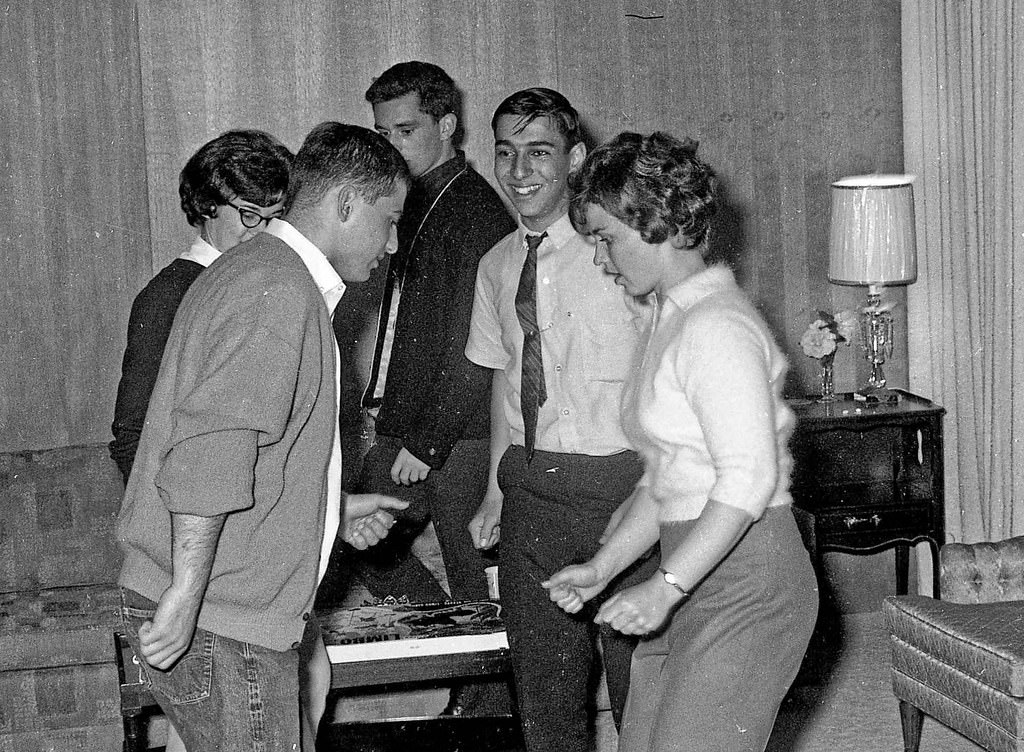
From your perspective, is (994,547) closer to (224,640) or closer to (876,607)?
(876,607)

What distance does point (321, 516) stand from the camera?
2.21 m

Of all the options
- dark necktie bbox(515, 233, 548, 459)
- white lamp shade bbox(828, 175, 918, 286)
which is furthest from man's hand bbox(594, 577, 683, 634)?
white lamp shade bbox(828, 175, 918, 286)

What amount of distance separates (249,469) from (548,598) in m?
1.41

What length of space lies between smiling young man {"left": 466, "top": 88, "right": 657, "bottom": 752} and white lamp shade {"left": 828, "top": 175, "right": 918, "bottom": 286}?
4.83 feet

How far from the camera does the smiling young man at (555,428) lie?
3.21 m

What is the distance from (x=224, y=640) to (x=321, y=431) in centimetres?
38

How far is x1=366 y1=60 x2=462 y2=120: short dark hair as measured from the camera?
393 cm

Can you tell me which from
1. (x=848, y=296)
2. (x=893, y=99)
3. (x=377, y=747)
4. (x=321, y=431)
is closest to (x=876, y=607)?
(x=848, y=296)

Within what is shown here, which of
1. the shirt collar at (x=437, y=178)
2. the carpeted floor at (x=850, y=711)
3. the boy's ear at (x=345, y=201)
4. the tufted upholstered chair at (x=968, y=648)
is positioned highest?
the shirt collar at (x=437, y=178)

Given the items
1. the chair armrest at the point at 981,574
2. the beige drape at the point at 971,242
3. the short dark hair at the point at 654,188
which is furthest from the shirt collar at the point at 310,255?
the beige drape at the point at 971,242

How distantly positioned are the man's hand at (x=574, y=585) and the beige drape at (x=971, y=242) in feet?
9.15

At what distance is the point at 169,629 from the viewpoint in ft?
6.55

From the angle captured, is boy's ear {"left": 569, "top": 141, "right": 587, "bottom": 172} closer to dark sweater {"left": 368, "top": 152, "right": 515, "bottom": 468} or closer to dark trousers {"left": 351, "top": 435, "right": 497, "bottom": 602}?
dark sweater {"left": 368, "top": 152, "right": 515, "bottom": 468}

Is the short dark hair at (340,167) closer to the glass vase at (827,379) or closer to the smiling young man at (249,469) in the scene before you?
the smiling young man at (249,469)
